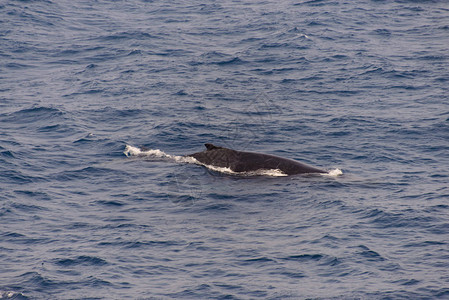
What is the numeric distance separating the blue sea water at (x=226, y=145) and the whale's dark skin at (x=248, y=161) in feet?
2.09

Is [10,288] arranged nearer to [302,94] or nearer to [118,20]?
[302,94]

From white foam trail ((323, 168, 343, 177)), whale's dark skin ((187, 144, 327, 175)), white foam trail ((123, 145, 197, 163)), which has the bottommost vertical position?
white foam trail ((123, 145, 197, 163))

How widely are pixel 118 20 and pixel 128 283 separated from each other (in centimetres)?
4138

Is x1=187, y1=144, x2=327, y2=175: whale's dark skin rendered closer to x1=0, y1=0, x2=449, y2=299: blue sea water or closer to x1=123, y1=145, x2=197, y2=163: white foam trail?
x1=0, y1=0, x2=449, y2=299: blue sea water

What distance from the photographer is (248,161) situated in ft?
87.9

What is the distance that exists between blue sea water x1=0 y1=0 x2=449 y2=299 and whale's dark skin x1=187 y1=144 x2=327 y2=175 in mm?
637

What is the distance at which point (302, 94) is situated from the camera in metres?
36.9

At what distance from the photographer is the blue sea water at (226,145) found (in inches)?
746

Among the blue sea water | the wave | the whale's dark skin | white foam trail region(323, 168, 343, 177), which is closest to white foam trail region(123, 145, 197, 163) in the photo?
the wave

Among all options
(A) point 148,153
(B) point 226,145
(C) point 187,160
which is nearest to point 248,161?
(C) point 187,160

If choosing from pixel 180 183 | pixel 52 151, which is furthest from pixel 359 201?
pixel 52 151

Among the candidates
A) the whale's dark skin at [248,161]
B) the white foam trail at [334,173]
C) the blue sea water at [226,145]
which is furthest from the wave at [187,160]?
the blue sea water at [226,145]

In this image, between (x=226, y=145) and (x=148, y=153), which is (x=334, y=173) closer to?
(x=226, y=145)

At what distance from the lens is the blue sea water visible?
19.0 metres
